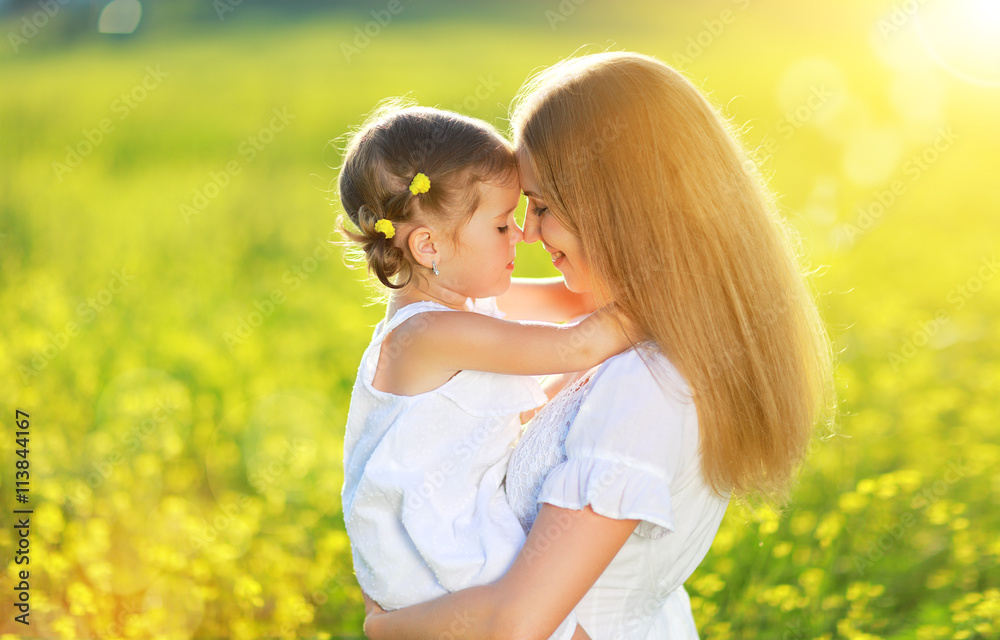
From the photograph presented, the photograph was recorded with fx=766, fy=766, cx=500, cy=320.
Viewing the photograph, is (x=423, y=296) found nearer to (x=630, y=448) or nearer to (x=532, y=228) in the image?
(x=532, y=228)

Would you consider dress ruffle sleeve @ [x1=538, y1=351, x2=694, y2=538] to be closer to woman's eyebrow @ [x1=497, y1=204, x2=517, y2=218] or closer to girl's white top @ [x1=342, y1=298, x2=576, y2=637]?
girl's white top @ [x1=342, y1=298, x2=576, y2=637]

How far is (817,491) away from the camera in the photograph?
353cm

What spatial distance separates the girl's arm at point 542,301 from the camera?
2447 millimetres

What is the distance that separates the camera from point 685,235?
61.4 inches

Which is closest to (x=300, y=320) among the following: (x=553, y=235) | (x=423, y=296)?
(x=423, y=296)

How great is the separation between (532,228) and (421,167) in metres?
0.39

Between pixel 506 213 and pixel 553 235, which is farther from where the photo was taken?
pixel 506 213

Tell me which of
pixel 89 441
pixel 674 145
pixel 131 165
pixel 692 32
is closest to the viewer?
pixel 674 145

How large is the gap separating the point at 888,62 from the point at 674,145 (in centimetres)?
942

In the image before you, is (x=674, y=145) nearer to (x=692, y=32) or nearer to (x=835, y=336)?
(x=835, y=336)

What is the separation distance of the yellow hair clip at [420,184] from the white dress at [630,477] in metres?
0.65

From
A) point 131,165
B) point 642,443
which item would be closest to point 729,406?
point 642,443

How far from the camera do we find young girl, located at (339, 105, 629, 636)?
1.75 meters

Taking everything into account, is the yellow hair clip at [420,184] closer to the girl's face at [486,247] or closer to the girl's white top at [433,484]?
the girl's face at [486,247]
